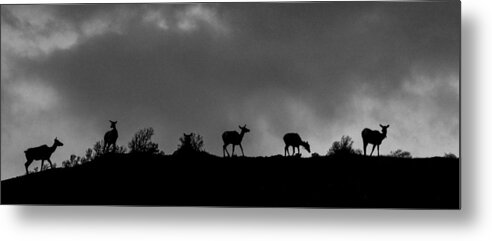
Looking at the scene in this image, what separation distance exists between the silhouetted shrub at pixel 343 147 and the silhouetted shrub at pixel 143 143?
1061mm

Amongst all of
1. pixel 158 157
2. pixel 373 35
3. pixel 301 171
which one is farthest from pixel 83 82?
pixel 373 35

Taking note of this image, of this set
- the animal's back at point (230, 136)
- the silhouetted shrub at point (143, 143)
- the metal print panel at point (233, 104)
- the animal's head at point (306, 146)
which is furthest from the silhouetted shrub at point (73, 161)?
the animal's head at point (306, 146)

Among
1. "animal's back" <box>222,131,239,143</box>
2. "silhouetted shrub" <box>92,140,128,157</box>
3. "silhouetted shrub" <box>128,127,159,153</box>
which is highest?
"animal's back" <box>222,131,239,143</box>

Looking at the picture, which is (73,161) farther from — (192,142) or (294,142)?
(294,142)

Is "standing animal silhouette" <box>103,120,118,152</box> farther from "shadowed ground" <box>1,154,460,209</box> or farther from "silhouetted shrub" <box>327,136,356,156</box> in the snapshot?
"silhouetted shrub" <box>327,136,356,156</box>

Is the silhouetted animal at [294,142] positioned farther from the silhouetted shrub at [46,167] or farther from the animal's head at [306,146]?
the silhouetted shrub at [46,167]

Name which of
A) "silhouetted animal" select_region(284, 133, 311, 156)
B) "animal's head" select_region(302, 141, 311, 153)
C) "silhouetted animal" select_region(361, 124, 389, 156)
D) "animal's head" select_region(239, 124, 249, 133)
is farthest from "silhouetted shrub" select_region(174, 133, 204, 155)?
"silhouetted animal" select_region(361, 124, 389, 156)

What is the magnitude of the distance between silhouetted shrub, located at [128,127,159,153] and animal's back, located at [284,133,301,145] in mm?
783

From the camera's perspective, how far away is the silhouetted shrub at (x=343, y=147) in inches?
166

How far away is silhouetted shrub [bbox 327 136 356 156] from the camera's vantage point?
4.21 metres

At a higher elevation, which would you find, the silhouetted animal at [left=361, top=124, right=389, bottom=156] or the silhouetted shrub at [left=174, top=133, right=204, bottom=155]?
the silhouetted animal at [left=361, top=124, right=389, bottom=156]

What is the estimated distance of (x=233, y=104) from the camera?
428cm

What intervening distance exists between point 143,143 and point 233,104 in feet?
1.95

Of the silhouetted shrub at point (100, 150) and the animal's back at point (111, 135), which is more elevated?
the animal's back at point (111, 135)
